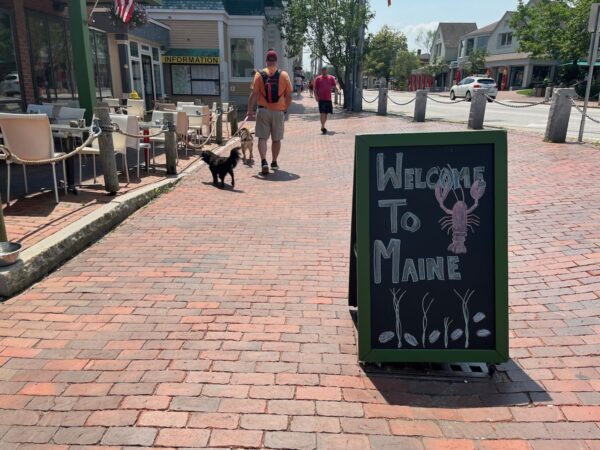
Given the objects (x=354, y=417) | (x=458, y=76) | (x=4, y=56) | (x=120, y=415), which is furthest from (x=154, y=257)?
(x=458, y=76)

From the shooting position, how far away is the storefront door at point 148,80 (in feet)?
66.2

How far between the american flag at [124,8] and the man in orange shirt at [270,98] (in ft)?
20.7

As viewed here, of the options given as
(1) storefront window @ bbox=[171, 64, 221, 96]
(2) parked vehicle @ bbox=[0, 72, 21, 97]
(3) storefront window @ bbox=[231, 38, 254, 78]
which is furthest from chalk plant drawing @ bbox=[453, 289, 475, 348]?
(3) storefront window @ bbox=[231, 38, 254, 78]

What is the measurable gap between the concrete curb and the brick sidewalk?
11cm

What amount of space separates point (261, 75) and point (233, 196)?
234cm

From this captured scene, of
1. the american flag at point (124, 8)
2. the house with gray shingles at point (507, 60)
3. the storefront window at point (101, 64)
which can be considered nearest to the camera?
the american flag at point (124, 8)

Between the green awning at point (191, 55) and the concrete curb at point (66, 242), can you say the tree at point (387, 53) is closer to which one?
the green awning at point (191, 55)

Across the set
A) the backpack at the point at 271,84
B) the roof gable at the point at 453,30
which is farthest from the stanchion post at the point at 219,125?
the roof gable at the point at 453,30

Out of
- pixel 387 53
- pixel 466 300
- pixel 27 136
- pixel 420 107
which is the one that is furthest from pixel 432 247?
pixel 387 53

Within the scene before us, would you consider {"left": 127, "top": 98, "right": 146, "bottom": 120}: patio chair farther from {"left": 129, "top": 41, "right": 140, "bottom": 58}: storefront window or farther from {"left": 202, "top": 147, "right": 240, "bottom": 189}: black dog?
{"left": 129, "top": 41, "right": 140, "bottom": 58}: storefront window

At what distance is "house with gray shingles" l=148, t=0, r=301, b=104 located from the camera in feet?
74.6

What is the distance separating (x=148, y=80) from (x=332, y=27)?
8.72m

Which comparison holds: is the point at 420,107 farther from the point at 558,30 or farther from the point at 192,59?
the point at 558,30

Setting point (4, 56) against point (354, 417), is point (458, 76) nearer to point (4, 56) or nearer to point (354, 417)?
point (4, 56)
